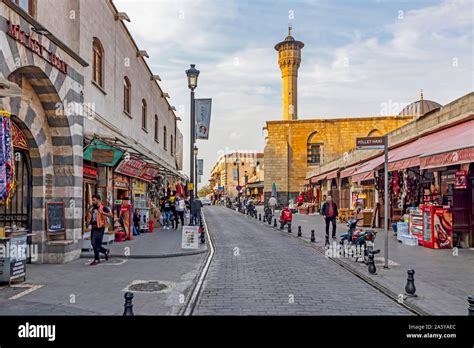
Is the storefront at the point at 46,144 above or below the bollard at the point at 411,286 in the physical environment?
above

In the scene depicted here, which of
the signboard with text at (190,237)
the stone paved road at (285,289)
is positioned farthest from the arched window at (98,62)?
the stone paved road at (285,289)

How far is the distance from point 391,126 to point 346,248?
126 ft

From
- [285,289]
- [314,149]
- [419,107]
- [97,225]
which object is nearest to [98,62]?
[97,225]

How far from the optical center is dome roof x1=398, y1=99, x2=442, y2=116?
143ft

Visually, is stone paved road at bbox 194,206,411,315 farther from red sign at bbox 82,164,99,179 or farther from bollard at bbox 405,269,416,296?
red sign at bbox 82,164,99,179

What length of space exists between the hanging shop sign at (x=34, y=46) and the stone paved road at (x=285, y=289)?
6168mm

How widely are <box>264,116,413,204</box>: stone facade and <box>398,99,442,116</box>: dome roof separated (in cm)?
426

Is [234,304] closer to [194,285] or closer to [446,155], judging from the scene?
[194,285]

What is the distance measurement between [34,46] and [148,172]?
12213 millimetres

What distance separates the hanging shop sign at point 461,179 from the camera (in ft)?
41.5

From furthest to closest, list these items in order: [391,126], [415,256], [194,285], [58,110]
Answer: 1. [391,126]
2. [415,256]
3. [58,110]
4. [194,285]

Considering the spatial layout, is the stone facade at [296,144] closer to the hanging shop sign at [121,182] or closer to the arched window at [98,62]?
the hanging shop sign at [121,182]

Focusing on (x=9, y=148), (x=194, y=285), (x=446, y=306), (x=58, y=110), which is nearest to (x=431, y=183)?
(x=446, y=306)

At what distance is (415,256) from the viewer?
39.0 ft
